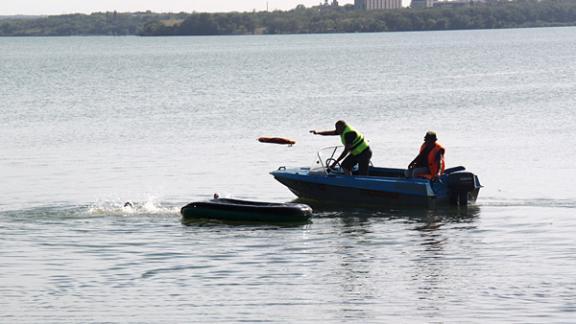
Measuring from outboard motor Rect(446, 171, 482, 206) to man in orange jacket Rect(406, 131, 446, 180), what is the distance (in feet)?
1.04

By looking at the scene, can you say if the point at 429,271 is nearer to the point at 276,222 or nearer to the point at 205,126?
the point at 276,222

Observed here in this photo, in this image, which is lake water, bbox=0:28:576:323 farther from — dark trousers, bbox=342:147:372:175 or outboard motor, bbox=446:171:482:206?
dark trousers, bbox=342:147:372:175

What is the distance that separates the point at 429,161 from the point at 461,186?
792mm

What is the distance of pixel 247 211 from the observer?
24438 mm

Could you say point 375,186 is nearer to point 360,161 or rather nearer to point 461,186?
point 360,161

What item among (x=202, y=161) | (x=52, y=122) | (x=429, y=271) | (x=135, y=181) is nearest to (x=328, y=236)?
(x=429, y=271)

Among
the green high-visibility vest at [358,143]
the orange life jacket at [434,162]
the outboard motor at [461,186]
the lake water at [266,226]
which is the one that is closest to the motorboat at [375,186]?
the outboard motor at [461,186]

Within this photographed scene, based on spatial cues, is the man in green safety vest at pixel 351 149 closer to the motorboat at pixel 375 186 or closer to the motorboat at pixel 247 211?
the motorboat at pixel 375 186

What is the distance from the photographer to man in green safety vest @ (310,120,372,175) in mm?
26281

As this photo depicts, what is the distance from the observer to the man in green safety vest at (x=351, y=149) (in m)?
26.3

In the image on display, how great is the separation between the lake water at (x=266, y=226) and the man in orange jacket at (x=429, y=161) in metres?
0.84

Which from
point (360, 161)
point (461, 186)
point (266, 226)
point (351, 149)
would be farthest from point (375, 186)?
point (266, 226)

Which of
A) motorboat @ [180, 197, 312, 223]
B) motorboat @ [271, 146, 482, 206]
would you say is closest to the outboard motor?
motorboat @ [271, 146, 482, 206]

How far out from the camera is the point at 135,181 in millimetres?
31609
